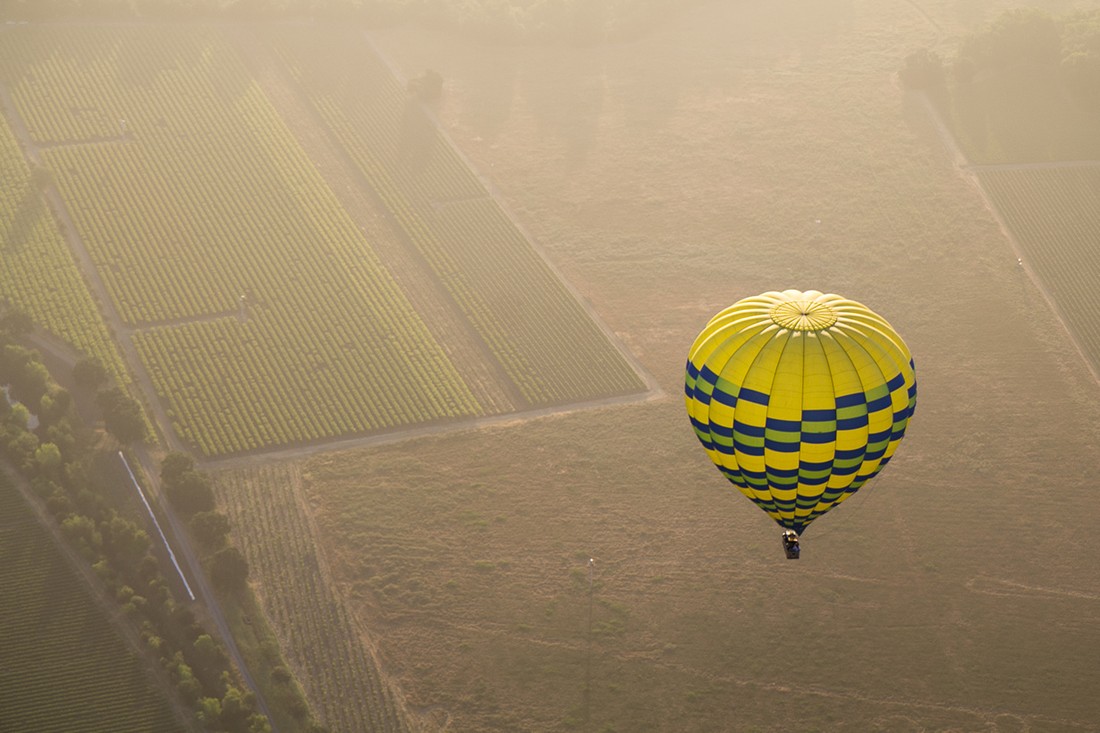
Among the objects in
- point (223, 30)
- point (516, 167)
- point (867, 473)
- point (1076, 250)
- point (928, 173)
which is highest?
point (223, 30)

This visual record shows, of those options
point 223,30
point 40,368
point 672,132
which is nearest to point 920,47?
point 672,132

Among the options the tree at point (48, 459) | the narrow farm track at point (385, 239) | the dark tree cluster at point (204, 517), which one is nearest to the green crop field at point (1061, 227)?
the narrow farm track at point (385, 239)

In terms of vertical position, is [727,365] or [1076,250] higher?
[1076,250]

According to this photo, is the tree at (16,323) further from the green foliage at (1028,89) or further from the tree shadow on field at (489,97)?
the green foliage at (1028,89)

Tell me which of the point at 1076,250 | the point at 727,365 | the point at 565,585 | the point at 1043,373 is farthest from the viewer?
the point at 1076,250

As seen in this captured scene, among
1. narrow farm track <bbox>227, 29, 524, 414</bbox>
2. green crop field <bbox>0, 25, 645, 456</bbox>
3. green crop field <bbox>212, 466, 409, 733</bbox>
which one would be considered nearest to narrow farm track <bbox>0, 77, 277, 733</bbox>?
green crop field <bbox>0, 25, 645, 456</bbox>

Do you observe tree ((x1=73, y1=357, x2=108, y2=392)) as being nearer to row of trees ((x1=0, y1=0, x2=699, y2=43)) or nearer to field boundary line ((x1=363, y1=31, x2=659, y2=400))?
field boundary line ((x1=363, y1=31, x2=659, y2=400))

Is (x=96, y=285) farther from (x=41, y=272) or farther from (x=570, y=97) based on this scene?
(x=570, y=97)

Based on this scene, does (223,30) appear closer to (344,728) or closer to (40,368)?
(40,368)
